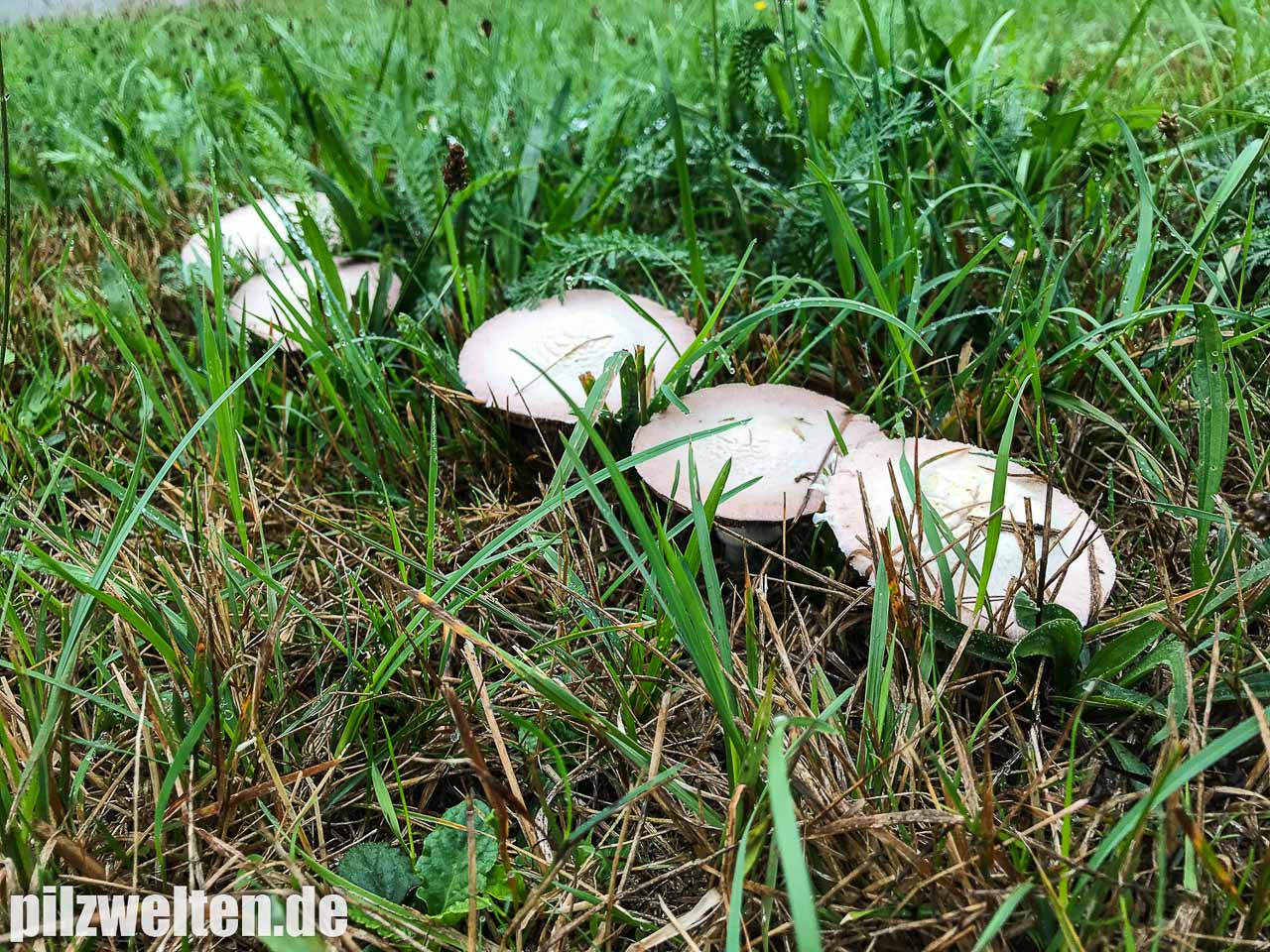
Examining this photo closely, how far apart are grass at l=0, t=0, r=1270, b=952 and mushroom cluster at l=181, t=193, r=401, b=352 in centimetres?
8

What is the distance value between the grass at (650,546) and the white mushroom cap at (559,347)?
7cm

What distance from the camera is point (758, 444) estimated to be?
153cm

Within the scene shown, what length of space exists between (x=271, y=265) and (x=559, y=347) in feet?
3.13

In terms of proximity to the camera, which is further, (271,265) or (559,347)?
(271,265)

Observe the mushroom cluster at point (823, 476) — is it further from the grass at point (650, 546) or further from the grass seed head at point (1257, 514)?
the grass seed head at point (1257, 514)

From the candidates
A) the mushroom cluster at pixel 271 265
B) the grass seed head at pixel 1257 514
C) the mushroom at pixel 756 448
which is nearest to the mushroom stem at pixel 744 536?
the mushroom at pixel 756 448

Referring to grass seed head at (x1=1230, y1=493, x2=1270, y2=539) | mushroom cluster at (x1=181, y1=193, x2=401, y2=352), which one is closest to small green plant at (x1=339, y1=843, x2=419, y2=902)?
grass seed head at (x1=1230, y1=493, x2=1270, y2=539)

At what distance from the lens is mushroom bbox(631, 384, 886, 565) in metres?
1.45

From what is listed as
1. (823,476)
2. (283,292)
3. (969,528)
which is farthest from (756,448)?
(283,292)

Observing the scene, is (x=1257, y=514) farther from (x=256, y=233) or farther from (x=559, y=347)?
(x=256, y=233)

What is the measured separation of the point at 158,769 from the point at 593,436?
679 millimetres

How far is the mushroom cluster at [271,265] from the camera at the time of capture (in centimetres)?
192

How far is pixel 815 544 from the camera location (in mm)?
1479

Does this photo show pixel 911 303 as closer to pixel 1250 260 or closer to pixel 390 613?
pixel 1250 260
